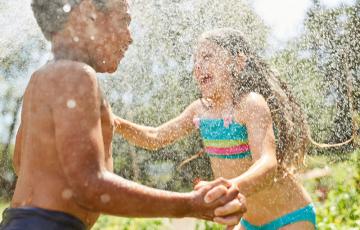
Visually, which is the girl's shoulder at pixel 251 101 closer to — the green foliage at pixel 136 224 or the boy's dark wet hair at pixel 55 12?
the boy's dark wet hair at pixel 55 12

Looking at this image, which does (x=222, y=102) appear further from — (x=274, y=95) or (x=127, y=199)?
(x=127, y=199)

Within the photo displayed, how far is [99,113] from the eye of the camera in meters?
2.17

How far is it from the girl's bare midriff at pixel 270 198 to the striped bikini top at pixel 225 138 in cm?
4

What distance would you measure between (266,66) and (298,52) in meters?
7.18

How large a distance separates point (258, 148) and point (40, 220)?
1.35 m

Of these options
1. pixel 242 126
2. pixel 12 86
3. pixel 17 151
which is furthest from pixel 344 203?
pixel 12 86

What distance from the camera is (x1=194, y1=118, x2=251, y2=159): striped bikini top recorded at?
11.4 ft

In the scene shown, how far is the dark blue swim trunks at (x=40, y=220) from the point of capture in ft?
7.11

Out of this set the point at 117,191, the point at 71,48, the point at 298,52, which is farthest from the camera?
the point at 298,52

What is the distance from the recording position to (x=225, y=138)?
3.53 meters

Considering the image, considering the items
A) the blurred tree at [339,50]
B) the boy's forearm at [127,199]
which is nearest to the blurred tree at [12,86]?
the boy's forearm at [127,199]

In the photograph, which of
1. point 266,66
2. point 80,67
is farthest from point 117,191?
point 266,66

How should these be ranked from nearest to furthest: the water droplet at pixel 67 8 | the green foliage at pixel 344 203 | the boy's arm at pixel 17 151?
the water droplet at pixel 67 8 < the boy's arm at pixel 17 151 < the green foliage at pixel 344 203

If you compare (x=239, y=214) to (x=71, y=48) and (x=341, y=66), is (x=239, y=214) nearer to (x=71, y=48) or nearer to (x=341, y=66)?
(x=71, y=48)
